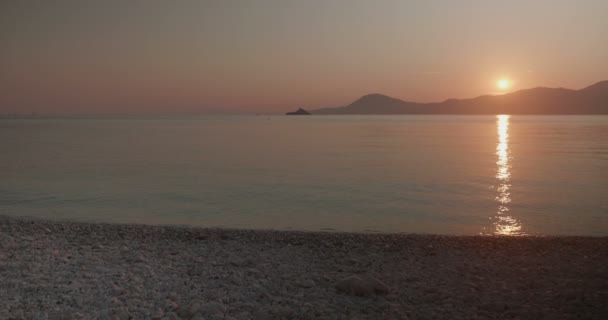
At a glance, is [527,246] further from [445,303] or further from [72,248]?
[72,248]

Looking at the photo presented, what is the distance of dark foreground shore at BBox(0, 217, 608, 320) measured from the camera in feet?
23.2

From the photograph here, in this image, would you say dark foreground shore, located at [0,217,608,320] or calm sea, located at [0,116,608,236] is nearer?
dark foreground shore, located at [0,217,608,320]

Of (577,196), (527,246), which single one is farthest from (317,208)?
(577,196)

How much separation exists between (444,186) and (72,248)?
17.7 m

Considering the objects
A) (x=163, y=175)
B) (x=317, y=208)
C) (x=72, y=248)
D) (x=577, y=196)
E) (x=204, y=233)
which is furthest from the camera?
(x=163, y=175)

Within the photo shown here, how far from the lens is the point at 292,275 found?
888 cm

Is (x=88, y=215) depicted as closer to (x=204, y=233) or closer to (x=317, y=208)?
(x=204, y=233)

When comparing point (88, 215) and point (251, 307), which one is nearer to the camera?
point (251, 307)

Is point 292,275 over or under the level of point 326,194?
over

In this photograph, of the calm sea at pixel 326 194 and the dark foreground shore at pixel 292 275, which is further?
the calm sea at pixel 326 194

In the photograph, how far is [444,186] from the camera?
22.9 m

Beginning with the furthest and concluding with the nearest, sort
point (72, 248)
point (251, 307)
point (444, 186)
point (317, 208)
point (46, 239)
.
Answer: point (444, 186), point (317, 208), point (46, 239), point (72, 248), point (251, 307)

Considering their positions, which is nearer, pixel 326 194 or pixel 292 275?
pixel 292 275

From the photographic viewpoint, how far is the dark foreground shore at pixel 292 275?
7.08 metres
